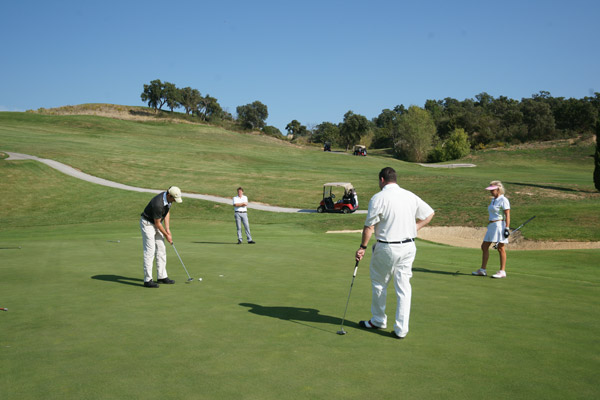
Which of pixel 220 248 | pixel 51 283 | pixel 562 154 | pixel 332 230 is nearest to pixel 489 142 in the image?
pixel 562 154

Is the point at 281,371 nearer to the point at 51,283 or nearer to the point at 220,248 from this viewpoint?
the point at 51,283

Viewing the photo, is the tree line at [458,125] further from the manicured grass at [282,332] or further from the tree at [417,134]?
the manicured grass at [282,332]

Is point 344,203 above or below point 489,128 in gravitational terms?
below

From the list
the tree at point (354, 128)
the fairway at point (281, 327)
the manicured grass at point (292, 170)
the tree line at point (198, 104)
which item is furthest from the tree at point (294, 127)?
the fairway at point (281, 327)

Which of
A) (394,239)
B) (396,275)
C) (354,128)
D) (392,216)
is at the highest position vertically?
(354,128)

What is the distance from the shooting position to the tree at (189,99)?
126250 mm

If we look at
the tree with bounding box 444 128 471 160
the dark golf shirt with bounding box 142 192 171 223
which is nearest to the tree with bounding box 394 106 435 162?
the tree with bounding box 444 128 471 160

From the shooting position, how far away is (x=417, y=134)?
3568 inches

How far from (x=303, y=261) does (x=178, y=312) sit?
589 cm

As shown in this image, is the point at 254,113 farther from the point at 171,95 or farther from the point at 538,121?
the point at 538,121

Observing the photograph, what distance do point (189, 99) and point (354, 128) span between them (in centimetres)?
4690

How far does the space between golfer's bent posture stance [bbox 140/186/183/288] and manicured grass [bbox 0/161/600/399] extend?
57 centimetres

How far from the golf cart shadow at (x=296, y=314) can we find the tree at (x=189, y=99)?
124 metres

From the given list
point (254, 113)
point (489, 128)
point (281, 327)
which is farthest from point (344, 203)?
point (254, 113)
